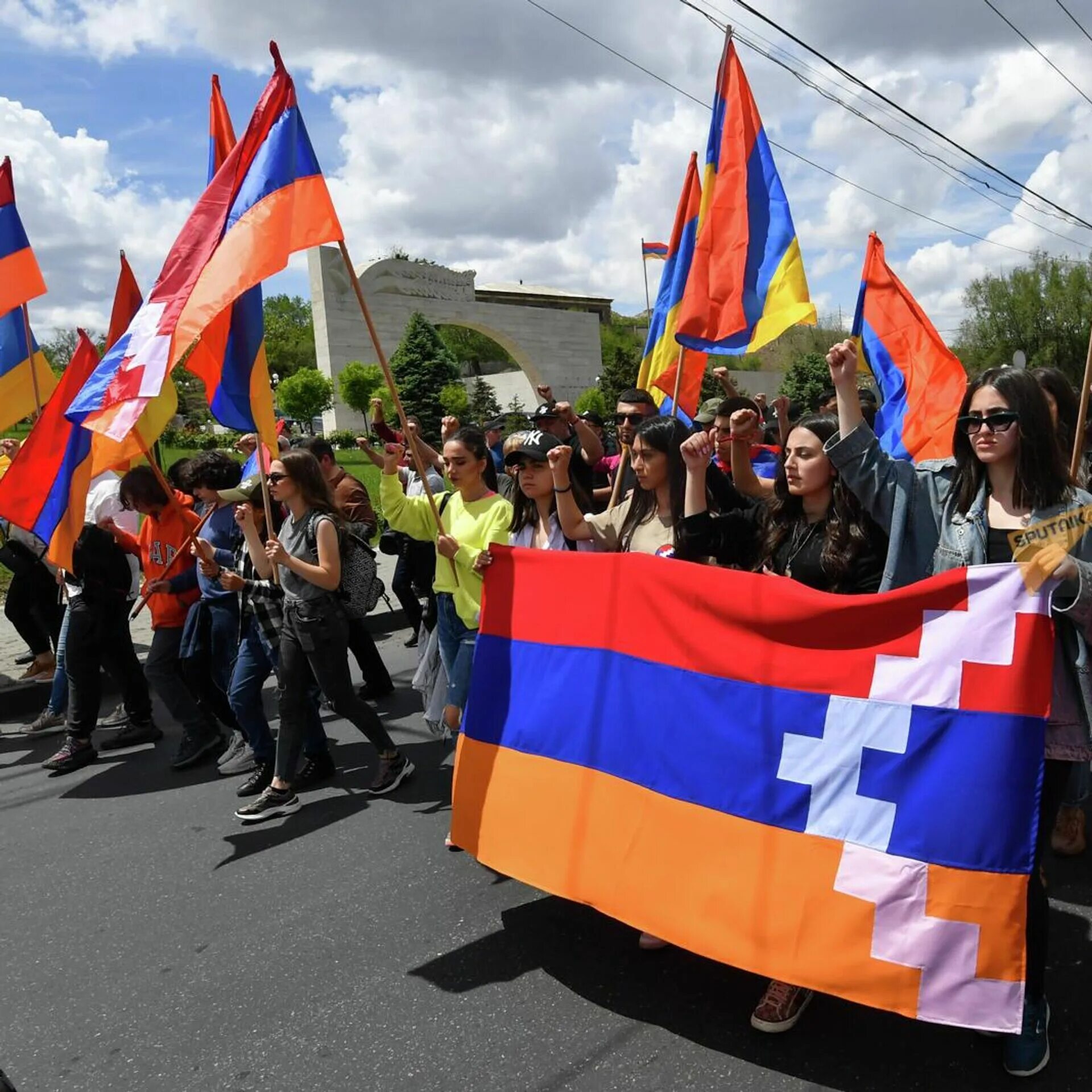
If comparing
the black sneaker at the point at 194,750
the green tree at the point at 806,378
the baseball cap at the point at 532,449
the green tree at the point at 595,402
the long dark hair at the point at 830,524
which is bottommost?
the black sneaker at the point at 194,750

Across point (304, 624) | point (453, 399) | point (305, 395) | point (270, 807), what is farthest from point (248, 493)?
point (453, 399)

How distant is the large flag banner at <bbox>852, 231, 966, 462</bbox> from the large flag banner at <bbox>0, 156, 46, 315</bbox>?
5.21 m

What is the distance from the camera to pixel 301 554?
468cm

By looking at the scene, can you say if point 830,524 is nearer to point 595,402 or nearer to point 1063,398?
point 1063,398

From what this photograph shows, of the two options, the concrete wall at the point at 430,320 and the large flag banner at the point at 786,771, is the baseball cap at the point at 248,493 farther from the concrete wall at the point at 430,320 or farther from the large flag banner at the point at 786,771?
the concrete wall at the point at 430,320

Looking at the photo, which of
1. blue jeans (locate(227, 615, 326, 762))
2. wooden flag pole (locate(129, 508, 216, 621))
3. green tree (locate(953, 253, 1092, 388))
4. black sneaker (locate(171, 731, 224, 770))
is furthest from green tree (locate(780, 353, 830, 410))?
blue jeans (locate(227, 615, 326, 762))

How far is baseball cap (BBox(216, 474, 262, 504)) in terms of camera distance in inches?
204

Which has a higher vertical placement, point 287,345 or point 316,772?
point 287,345

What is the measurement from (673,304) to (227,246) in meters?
2.56

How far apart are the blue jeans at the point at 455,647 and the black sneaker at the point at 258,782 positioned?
1230mm

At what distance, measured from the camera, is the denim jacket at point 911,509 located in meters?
2.75

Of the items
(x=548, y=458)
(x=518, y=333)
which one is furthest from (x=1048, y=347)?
(x=548, y=458)

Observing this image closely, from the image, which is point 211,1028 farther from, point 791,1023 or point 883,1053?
point 883,1053

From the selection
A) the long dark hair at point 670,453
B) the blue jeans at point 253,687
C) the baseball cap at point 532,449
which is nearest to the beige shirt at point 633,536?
the long dark hair at point 670,453
